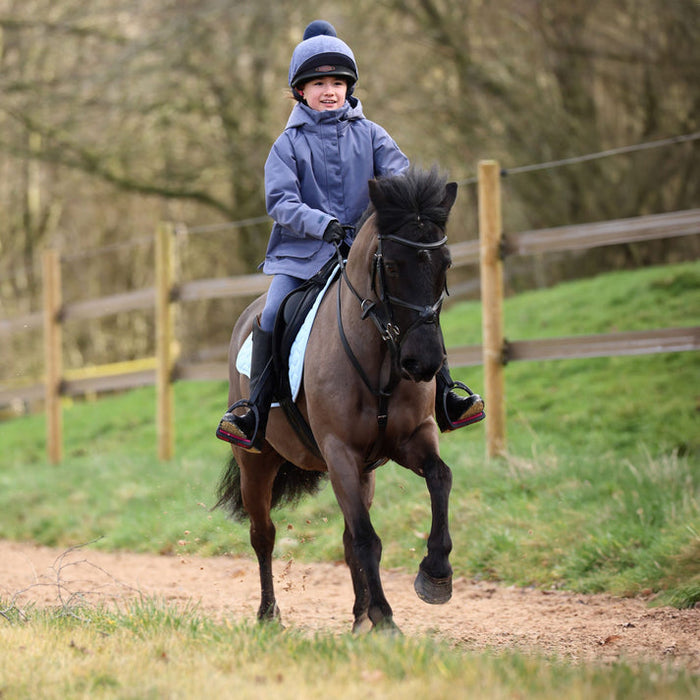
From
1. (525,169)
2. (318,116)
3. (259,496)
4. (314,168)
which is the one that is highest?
(525,169)

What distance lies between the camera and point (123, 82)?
1719cm

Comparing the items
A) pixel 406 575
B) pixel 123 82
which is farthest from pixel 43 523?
pixel 123 82

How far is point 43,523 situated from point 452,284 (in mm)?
11643

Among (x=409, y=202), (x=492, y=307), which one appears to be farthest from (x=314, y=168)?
(x=492, y=307)

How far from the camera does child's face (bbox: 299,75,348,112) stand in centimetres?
538

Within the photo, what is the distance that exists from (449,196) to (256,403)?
1.59 m

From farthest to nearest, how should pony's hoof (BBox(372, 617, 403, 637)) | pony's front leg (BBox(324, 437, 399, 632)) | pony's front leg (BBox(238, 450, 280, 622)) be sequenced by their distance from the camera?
pony's front leg (BBox(238, 450, 280, 622)), pony's front leg (BBox(324, 437, 399, 632)), pony's hoof (BBox(372, 617, 403, 637))

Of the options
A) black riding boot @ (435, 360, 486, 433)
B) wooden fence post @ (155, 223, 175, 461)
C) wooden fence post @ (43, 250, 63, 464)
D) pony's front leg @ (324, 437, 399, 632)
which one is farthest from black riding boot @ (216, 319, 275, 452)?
wooden fence post @ (43, 250, 63, 464)

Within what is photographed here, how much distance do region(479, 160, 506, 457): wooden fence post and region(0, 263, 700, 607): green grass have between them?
0.30 metres

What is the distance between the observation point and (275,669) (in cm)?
369

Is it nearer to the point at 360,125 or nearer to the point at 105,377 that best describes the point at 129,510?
the point at 105,377

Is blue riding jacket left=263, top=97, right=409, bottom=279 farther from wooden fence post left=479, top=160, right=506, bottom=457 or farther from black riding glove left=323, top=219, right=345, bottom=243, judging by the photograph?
wooden fence post left=479, top=160, right=506, bottom=457

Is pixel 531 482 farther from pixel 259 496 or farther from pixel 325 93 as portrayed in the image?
pixel 325 93

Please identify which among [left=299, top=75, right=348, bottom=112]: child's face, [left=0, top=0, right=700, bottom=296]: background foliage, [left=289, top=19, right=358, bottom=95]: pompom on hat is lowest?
[left=299, top=75, right=348, bottom=112]: child's face
